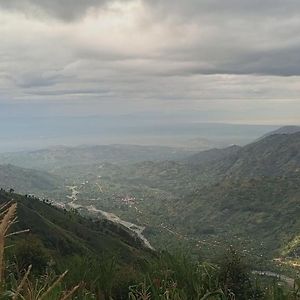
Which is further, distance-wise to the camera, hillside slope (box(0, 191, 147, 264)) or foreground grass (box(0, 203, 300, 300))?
hillside slope (box(0, 191, 147, 264))

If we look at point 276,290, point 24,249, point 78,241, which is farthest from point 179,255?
point 78,241

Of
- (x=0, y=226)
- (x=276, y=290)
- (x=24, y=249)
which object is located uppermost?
(x=0, y=226)

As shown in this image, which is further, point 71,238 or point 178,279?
point 71,238

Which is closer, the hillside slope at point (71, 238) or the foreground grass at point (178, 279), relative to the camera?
the foreground grass at point (178, 279)

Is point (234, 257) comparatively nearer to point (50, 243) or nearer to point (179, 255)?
point (179, 255)

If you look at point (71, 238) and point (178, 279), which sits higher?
point (178, 279)

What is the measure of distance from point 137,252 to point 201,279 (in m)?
151

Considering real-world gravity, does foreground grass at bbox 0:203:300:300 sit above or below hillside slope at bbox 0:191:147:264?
above

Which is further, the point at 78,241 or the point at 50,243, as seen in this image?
the point at 78,241

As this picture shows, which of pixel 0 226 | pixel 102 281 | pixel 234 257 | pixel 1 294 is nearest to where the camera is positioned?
pixel 0 226

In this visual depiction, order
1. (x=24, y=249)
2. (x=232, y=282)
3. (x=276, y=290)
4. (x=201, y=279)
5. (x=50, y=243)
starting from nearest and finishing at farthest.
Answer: (x=276, y=290) < (x=201, y=279) < (x=232, y=282) < (x=24, y=249) < (x=50, y=243)

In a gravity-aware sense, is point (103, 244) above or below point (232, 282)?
below

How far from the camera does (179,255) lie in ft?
86.0

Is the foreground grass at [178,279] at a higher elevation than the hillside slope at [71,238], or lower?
higher
